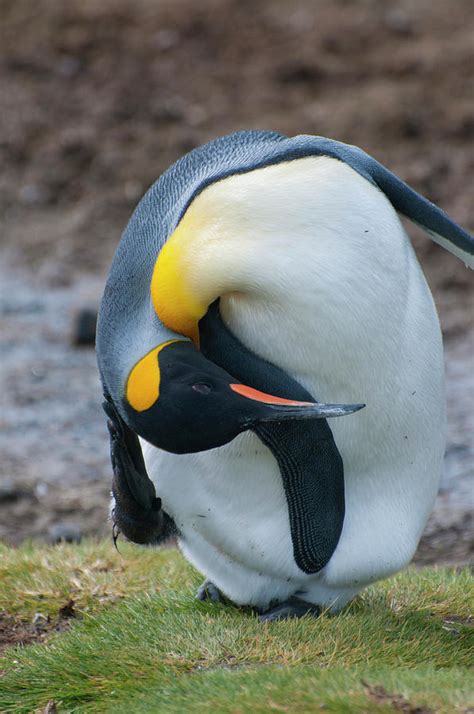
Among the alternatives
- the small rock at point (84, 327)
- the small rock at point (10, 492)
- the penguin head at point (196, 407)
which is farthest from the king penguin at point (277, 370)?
the small rock at point (84, 327)

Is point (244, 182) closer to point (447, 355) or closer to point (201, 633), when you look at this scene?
point (201, 633)

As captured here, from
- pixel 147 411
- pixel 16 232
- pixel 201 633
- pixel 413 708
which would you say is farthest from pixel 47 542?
pixel 16 232

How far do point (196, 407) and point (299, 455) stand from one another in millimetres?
486

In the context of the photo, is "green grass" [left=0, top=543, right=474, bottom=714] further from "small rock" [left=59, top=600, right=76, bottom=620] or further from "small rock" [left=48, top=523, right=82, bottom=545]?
"small rock" [left=48, top=523, right=82, bottom=545]

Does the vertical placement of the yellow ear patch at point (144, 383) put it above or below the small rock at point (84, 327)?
above

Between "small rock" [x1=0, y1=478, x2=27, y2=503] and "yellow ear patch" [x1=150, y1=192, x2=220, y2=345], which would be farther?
"small rock" [x1=0, y1=478, x2=27, y2=503]

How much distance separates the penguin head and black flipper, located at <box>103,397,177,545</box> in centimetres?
26

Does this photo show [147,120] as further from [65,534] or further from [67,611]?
[67,611]

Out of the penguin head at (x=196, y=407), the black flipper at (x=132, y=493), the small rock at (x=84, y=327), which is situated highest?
the penguin head at (x=196, y=407)

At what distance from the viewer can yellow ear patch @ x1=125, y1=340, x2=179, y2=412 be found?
3.29 metres

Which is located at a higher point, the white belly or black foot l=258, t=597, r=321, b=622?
the white belly

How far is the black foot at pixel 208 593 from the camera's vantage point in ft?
13.3

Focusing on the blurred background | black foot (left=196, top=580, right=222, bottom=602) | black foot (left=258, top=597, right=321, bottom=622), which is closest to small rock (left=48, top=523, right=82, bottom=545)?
the blurred background

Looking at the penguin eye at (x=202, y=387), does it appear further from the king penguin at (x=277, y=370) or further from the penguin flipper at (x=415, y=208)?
the penguin flipper at (x=415, y=208)
